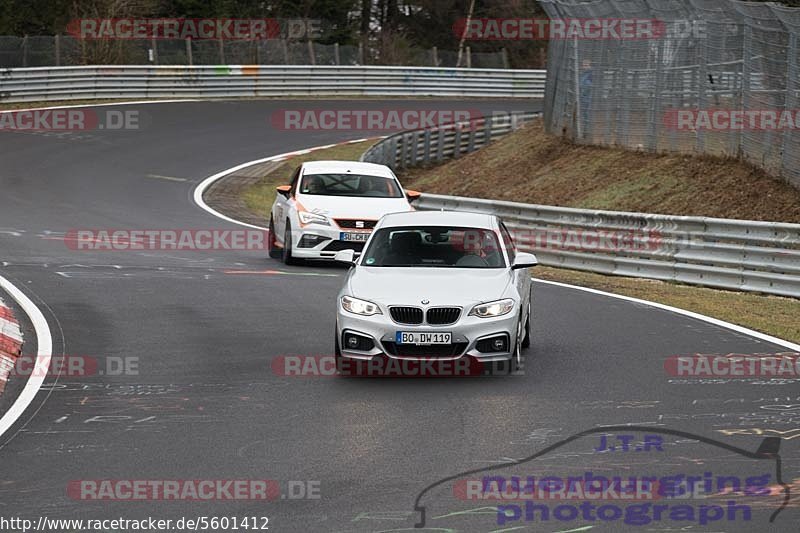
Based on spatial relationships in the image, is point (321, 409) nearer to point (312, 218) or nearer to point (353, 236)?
point (353, 236)

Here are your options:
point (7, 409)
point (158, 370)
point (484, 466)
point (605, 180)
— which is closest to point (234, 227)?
point (605, 180)

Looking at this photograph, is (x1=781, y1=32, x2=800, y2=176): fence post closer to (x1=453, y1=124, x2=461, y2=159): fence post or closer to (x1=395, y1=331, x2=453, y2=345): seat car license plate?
(x1=395, y1=331, x2=453, y2=345): seat car license plate

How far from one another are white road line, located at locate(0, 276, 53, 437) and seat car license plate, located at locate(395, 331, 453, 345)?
2.98 m

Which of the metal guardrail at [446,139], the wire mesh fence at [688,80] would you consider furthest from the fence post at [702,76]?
the metal guardrail at [446,139]

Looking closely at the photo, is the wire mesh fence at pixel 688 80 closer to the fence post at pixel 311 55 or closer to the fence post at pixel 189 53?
the fence post at pixel 189 53

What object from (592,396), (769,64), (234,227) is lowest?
(234,227)

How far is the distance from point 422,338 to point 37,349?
3.94 metres

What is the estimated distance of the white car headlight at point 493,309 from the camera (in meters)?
11.9

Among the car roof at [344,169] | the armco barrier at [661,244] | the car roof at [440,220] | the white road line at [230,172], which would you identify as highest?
the car roof at [440,220]

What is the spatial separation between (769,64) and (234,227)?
1014cm

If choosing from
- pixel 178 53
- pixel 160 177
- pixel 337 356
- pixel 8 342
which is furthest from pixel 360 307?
pixel 178 53

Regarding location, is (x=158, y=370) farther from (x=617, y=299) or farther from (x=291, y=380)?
(x=617, y=299)

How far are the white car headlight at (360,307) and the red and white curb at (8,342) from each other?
9.56ft

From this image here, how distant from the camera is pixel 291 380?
11.9m
